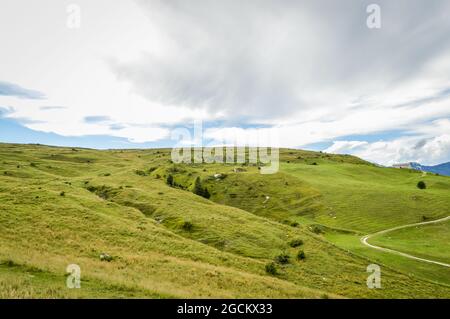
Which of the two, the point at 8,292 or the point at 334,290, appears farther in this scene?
the point at 334,290

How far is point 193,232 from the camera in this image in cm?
4834

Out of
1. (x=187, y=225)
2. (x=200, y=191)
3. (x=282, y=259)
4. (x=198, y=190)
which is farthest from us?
(x=198, y=190)

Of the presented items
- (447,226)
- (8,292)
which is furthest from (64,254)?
(447,226)

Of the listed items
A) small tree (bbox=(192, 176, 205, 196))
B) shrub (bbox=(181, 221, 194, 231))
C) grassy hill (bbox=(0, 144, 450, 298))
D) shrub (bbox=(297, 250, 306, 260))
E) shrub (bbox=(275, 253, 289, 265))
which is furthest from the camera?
small tree (bbox=(192, 176, 205, 196))

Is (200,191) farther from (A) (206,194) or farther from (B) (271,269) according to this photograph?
(B) (271,269)

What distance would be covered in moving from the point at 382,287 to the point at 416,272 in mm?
9157

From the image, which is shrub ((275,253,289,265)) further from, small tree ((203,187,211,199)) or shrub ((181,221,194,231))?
small tree ((203,187,211,199))

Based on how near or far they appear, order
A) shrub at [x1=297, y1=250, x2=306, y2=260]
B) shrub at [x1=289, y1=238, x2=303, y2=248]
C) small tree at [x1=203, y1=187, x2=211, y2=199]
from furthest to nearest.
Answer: small tree at [x1=203, y1=187, x2=211, y2=199] → shrub at [x1=289, y1=238, x2=303, y2=248] → shrub at [x1=297, y1=250, x2=306, y2=260]

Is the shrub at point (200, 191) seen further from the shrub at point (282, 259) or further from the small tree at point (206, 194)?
the shrub at point (282, 259)

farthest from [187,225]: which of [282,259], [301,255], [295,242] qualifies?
[301,255]

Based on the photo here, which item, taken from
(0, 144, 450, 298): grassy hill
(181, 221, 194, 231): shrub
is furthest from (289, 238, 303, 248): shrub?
(181, 221, 194, 231): shrub

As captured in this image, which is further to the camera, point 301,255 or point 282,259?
point 301,255
